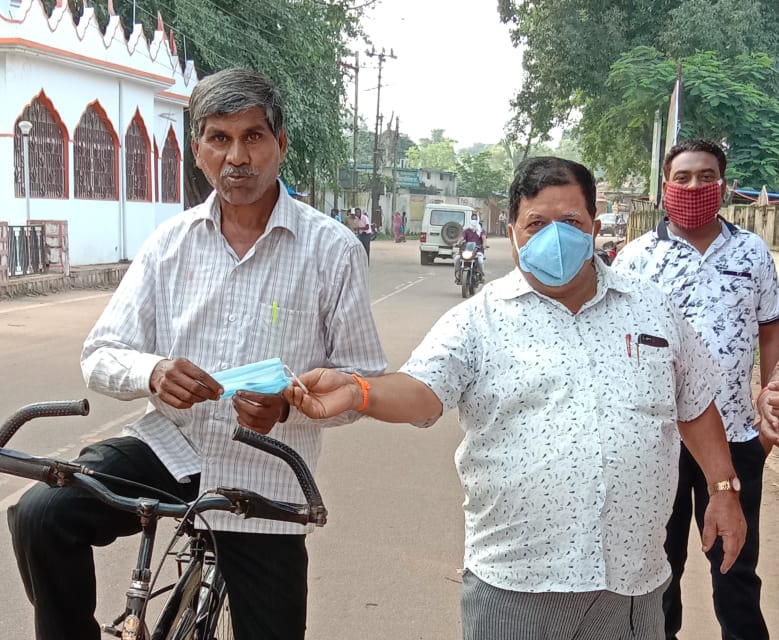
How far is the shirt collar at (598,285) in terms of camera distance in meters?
2.33

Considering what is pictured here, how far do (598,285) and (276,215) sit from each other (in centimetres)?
84

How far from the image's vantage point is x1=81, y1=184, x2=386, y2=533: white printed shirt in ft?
7.95

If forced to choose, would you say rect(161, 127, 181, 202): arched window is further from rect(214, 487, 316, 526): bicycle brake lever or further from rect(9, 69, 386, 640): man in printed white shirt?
rect(214, 487, 316, 526): bicycle brake lever

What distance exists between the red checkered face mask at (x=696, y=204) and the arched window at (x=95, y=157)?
17939 mm

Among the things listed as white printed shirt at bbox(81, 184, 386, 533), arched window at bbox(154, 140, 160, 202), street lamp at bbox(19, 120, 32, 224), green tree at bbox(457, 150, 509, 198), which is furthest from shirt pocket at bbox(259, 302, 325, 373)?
green tree at bbox(457, 150, 509, 198)

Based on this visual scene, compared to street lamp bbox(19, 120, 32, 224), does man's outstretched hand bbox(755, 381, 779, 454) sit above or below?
below

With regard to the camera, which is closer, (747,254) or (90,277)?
(747,254)

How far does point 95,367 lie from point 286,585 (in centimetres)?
73

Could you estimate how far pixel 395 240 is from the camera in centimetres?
4950

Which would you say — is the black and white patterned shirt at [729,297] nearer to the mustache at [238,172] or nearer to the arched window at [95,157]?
the mustache at [238,172]

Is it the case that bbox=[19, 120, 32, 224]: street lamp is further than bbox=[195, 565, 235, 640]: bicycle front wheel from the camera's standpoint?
Yes

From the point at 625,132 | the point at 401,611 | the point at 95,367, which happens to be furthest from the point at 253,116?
the point at 625,132

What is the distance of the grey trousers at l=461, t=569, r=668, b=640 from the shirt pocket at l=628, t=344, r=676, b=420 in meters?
0.43

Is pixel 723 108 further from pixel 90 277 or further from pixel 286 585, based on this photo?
pixel 286 585
